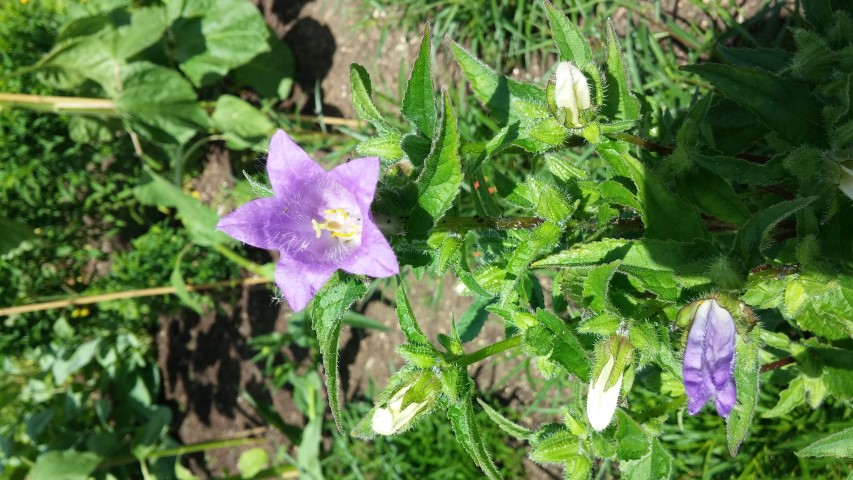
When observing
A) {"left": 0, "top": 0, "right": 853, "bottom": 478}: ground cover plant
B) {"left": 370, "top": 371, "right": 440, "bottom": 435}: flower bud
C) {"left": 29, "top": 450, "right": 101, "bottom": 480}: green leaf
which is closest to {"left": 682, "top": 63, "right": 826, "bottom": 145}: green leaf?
{"left": 0, "top": 0, "right": 853, "bottom": 478}: ground cover plant

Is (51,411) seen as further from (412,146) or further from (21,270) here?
(412,146)

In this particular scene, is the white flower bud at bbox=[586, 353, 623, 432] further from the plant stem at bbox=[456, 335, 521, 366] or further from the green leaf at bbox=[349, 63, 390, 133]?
the green leaf at bbox=[349, 63, 390, 133]

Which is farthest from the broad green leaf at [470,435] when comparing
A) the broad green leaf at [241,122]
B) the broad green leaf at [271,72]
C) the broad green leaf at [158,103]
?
the broad green leaf at [271,72]

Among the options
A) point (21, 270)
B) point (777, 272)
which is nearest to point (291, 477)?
point (21, 270)

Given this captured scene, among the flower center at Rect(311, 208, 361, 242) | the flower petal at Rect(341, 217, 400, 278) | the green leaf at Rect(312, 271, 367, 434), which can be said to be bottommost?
the green leaf at Rect(312, 271, 367, 434)

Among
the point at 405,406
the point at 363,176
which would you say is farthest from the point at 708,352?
the point at 363,176

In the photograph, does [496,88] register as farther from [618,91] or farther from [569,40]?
[618,91]

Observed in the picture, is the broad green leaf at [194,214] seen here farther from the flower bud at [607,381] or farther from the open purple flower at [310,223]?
the flower bud at [607,381]
